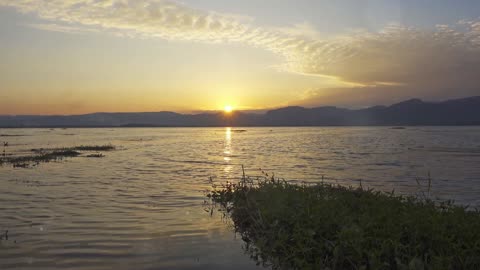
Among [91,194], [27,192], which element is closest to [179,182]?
[91,194]

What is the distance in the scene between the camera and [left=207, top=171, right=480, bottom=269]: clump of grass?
916 centimetres

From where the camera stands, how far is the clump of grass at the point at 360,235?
9.16 m

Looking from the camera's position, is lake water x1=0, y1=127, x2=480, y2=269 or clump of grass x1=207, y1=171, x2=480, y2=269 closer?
clump of grass x1=207, y1=171, x2=480, y2=269

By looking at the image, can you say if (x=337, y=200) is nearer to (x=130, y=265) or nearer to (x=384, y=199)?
(x=384, y=199)

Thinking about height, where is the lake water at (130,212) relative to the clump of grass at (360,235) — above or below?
below

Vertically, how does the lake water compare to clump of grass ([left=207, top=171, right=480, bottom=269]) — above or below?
below

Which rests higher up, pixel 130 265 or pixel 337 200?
pixel 337 200

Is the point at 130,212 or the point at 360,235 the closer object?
the point at 360,235

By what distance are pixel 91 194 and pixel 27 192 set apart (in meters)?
3.81

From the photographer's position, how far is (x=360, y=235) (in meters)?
9.70

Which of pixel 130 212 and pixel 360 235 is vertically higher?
pixel 360 235

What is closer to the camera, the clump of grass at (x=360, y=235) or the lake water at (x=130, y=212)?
the clump of grass at (x=360, y=235)

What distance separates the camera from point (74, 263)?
35.0ft

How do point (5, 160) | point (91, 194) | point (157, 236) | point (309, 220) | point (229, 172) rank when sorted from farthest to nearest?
1. point (5, 160)
2. point (229, 172)
3. point (91, 194)
4. point (157, 236)
5. point (309, 220)
